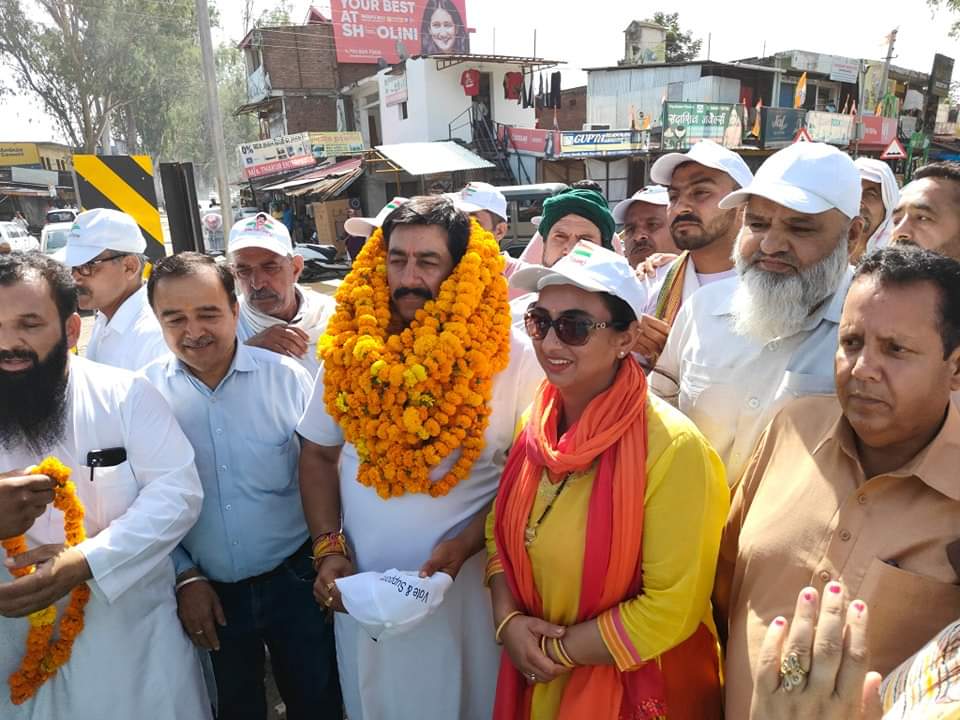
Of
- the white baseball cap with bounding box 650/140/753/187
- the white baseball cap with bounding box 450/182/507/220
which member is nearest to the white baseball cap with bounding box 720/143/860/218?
the white baseball cap with bounding box 650/140/753/187

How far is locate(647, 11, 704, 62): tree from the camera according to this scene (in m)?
34.2

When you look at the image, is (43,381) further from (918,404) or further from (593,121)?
(593,121)

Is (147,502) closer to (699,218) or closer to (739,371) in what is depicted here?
(739,371)

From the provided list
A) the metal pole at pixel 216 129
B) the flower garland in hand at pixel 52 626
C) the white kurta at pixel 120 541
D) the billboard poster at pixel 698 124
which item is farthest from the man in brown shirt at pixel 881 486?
the billboard poster at pixel 698 124

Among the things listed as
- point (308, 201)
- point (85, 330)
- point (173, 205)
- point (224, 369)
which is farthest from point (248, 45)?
point (224, 369)

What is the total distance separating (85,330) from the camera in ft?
37.0

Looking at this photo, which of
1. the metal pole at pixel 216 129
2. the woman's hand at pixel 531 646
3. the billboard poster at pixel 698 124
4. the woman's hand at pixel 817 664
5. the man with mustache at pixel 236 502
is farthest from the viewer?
the billboard poster at pixel 698 124

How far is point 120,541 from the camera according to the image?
6.35 feet

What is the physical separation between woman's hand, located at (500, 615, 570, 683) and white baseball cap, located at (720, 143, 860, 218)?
4.97ft

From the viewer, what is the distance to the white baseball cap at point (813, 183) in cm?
191

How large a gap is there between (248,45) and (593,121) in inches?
630

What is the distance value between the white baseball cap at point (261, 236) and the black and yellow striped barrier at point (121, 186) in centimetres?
96

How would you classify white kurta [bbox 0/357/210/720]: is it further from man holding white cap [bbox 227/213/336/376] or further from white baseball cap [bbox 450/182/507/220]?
white baseball cap [bbox 450/182/507/220]

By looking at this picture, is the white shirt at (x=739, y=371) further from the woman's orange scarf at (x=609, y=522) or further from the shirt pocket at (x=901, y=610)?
the shirt pocket at (x=901, y=610)
